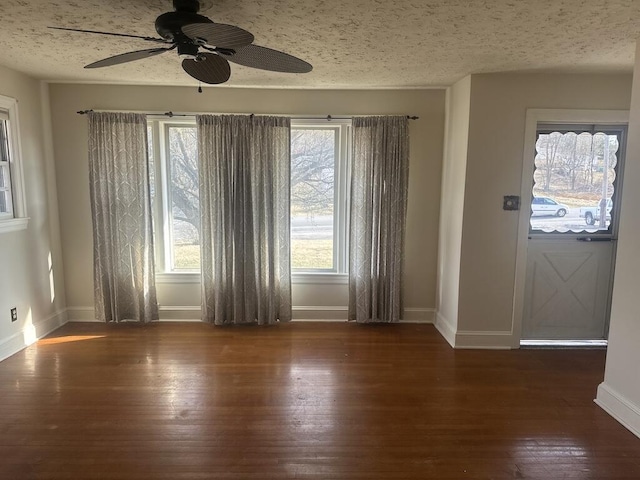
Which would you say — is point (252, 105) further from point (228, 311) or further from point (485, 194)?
point (485, 194)

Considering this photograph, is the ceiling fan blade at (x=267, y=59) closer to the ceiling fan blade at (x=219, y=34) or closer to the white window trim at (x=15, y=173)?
the ceiling fan blade at (x=219, y=34)

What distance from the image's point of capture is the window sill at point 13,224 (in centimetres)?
324

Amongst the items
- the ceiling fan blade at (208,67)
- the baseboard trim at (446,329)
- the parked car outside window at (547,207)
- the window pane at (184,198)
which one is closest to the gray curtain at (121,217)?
the window pane at (184,198)

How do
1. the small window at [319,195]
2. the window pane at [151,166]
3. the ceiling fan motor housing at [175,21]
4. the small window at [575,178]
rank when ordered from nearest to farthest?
the ceiling fan motor housing at [175,21] < the small window at [575,178] < the window pane at [151,166] < the small window at [319,195]

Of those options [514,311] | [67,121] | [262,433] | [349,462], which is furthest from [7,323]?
[514,311]

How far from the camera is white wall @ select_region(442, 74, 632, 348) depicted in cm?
331

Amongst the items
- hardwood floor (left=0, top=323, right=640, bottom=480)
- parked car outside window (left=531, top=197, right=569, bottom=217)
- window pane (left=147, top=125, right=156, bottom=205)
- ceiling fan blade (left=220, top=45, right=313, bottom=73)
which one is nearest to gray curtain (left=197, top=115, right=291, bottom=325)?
hardwood floor (left=0, top=323, right=640, bottom=480)

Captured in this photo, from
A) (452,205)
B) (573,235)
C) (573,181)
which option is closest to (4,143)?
(452,205)

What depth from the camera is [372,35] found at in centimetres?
245

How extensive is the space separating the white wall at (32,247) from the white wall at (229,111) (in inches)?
4.7

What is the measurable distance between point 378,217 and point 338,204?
474 millimetres

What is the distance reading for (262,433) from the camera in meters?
2.37

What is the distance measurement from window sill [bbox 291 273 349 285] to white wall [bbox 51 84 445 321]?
2.22 feet

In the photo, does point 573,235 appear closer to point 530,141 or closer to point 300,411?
point 530,141
